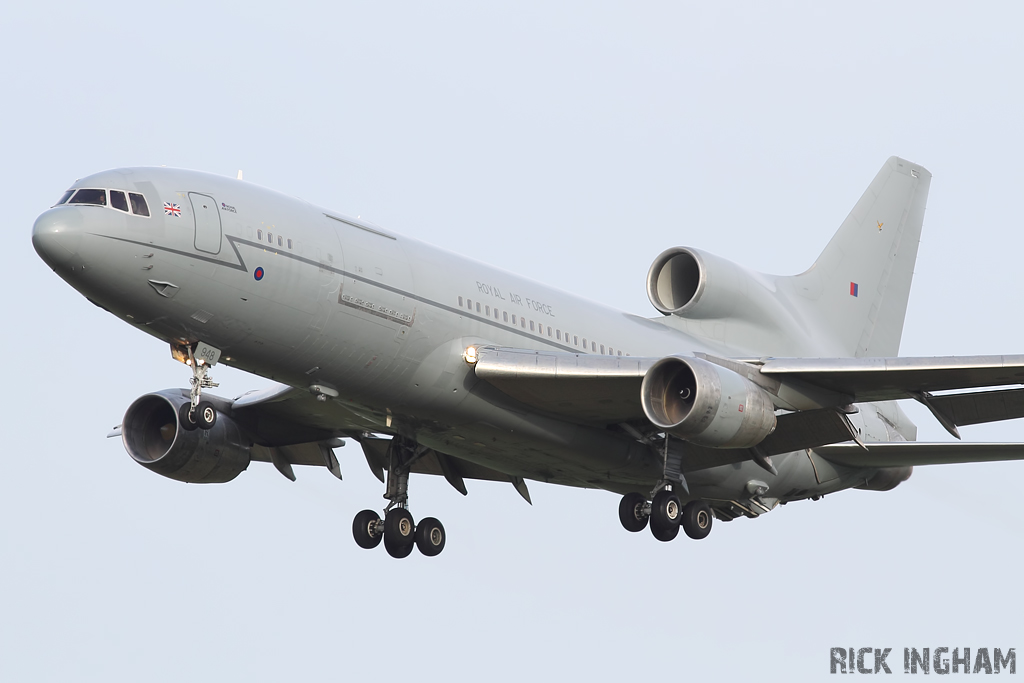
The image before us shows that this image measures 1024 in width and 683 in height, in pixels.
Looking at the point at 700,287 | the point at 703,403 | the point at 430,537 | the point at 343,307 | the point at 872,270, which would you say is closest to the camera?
the point at 343,307

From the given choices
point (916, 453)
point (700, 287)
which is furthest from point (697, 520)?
point (700, 287)

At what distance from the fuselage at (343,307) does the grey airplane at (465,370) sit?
0.14 ft

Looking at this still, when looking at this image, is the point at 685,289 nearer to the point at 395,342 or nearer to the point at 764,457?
the point at 764,457

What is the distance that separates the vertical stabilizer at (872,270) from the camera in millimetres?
38062

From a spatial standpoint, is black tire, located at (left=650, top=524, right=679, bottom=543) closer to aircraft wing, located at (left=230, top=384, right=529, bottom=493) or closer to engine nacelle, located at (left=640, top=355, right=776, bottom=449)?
engine nacelle, located at (left=640, top=355, right=776, bottom=449)

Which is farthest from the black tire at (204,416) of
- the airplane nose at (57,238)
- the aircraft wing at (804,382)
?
the aircraft wing at (804,382)

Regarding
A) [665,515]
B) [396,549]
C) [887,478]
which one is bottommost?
[396,549]

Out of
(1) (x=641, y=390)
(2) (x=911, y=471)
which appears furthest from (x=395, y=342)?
(2) (x=911, y=471)

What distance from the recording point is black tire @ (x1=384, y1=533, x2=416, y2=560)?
101 feet

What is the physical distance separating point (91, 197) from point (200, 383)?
369 cm

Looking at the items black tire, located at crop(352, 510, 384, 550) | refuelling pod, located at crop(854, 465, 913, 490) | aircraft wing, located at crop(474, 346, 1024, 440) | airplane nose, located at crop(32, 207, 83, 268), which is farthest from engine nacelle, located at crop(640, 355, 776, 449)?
airplane nose, located at crop(32, 207, 83, 268)

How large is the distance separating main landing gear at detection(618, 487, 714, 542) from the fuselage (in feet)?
2.90

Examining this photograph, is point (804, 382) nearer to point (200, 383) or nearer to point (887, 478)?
point (887, 478)

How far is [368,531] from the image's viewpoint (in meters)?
31.1
